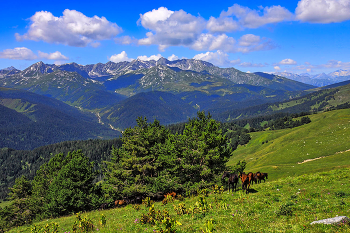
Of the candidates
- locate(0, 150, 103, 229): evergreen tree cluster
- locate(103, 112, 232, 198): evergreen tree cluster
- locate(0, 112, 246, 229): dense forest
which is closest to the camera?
locate(103, 112, 232, 198): evergreen tree cluster

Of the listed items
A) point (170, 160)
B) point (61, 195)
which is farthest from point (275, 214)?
point (61, 195)

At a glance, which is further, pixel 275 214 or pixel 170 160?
pixel 170 160

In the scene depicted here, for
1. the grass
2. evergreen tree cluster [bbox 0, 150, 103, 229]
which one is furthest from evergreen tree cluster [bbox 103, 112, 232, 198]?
the grass

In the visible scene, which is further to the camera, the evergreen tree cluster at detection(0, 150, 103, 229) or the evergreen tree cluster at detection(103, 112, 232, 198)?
the evergreen tree cluster at detection(0, 150, 103, 229)

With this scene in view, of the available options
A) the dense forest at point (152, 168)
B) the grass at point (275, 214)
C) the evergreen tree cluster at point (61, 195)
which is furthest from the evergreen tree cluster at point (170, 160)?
the grass at point (275, 214)

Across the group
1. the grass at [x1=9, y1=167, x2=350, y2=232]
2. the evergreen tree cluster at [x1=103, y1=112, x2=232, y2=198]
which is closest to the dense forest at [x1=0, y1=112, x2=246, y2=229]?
the evergreen tree cluster at [x1=103, y1=112, x2=232, y2=198]

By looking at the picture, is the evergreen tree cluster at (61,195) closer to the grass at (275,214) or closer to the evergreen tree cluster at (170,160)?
the evergreen tree cluster at (170,160)

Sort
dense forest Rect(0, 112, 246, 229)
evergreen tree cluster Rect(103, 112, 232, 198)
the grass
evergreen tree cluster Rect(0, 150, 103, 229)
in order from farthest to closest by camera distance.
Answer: evergreen tree cluster Rect(0, 150, 103, 229) < dense forest Rect(0, 112, 246, 229) < evergreen tree cluster Rect(103, 112, 232, 198) < the grass

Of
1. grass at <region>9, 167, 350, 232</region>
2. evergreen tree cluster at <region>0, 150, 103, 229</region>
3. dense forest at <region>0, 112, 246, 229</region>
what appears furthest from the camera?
evergreen tree cluster at <region>0, 150, 103, 229</region>

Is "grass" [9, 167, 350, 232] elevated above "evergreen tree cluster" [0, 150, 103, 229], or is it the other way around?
"grass" [9, 167, 350, 232]

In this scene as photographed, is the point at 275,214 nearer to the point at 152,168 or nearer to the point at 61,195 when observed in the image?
the point at 152,168

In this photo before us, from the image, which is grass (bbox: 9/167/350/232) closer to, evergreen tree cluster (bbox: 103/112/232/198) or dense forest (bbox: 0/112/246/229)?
evergreen tree cluster (bbox: 103/112/232/198)

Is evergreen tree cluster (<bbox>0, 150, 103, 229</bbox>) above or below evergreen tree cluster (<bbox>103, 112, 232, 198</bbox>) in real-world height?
below

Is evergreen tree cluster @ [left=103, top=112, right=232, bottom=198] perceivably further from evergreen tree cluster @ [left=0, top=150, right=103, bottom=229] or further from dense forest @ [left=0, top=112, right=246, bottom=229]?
evergreen tree cluster @ [left=0, top=150, right=103, bottom=229]
